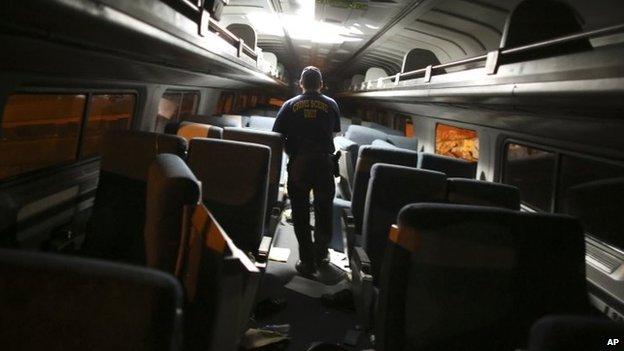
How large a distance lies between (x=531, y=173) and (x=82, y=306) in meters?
4.56

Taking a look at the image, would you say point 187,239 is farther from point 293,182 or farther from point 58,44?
point 293,182

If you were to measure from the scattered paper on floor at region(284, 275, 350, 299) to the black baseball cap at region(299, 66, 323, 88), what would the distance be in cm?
196

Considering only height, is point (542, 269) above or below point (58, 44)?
below

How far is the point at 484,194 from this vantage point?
3.00 m

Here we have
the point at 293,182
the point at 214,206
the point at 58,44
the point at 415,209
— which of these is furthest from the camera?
the point at 293,182

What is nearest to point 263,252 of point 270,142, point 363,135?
point 270,142

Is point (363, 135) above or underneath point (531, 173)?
above

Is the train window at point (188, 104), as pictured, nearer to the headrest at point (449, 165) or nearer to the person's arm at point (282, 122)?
the person's arm at point (282, 122)

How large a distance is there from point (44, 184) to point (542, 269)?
3417 millimetres

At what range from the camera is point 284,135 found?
4.30 metres

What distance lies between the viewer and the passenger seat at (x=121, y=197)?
2.92 metres

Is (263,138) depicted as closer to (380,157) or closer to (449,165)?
(380,157)

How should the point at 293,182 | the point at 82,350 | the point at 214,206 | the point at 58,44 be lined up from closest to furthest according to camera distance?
the point at 82,350
the point at 58,44
the point at 214,206
the point at 293,182

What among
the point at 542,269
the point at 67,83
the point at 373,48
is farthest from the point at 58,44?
the point at 373,48
